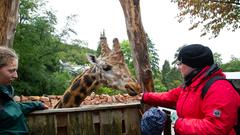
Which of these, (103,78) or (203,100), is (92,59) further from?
(203,100)

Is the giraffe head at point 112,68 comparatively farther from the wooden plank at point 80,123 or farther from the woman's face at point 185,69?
the woman's face at point 185,69

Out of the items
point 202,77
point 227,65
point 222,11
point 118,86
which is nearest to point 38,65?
point 222,11

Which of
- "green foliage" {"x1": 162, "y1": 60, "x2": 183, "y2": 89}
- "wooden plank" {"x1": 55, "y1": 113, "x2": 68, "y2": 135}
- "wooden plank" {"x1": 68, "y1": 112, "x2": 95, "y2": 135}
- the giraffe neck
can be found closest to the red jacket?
"wooden plank" {"x1": 68, "y1": 112, "x2": 95, "y2": 135}

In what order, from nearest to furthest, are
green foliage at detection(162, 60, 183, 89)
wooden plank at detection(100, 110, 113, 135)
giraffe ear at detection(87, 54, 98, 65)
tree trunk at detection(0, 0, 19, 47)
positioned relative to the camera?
wooden plank at detection(100, 110, 113, 135) → tree trunk at detection(0, 0, 19, 47) → giraffe ear at detection(87, 54, 98, 65) → green foliage at detection(162, 60, 183, 89)

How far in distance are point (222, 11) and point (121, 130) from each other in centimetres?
1082

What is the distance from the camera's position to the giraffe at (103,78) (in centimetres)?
502

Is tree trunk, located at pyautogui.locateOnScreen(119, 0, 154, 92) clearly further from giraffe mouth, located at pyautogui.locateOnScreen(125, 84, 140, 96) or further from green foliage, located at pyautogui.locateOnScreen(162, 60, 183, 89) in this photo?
green foliage, located at pyautogui.locateOnScreen(162, 60, 183, 89)

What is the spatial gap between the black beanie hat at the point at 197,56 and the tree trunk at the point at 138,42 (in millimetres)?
2852

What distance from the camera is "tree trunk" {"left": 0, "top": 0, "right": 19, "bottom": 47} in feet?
13.6

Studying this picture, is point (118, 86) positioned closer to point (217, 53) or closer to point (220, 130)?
point (220, 130)

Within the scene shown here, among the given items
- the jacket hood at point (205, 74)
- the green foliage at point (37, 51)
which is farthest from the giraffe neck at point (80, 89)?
the green foliage at point (37, 51)

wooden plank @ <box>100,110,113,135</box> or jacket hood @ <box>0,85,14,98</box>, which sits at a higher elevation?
jacket hood @ <box>0,85,14,98</box>

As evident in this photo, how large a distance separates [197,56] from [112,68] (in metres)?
3.19

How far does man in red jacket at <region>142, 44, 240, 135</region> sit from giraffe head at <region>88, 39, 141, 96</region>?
108 inches
